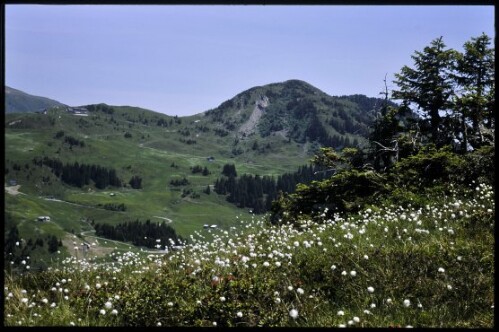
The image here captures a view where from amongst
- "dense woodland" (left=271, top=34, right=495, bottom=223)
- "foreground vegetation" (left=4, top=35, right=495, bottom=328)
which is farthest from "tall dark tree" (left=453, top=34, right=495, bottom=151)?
"foreground vegetation" (left=4, top=35, right=495, bottom=328)

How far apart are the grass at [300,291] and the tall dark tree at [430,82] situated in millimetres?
13841

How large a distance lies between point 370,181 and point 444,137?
5268 millimetres

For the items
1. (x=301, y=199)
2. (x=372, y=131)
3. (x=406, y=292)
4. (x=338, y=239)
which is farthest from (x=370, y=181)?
(x=406, y=292)

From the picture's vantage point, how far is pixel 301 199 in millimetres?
18281

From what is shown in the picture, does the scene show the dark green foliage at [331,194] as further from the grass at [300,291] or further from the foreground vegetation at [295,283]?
the grass at [300,291]

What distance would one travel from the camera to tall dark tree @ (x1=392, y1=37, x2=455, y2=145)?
20938mm

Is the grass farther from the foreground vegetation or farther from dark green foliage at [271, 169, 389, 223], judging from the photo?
dark green foliage at [271, 169, 389, 223]

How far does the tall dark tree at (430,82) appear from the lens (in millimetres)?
20938

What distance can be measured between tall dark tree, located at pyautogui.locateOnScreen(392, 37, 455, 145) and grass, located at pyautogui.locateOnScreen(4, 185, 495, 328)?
13.8 metres

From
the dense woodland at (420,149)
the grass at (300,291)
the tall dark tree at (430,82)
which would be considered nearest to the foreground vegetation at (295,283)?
the grass at (300,291)

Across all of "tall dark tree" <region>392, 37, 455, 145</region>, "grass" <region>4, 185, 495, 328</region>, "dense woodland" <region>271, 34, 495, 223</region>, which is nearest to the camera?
"grass" <region>4, 185, 495, 328</region>

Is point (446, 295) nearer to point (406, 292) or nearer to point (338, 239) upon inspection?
point (406, 292)

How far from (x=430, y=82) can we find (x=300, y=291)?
1795 centimetres

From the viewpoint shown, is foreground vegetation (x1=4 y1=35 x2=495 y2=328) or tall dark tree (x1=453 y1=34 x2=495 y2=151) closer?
foreground vegetation (x1=4 y1=35 x2=495 y2=328)
